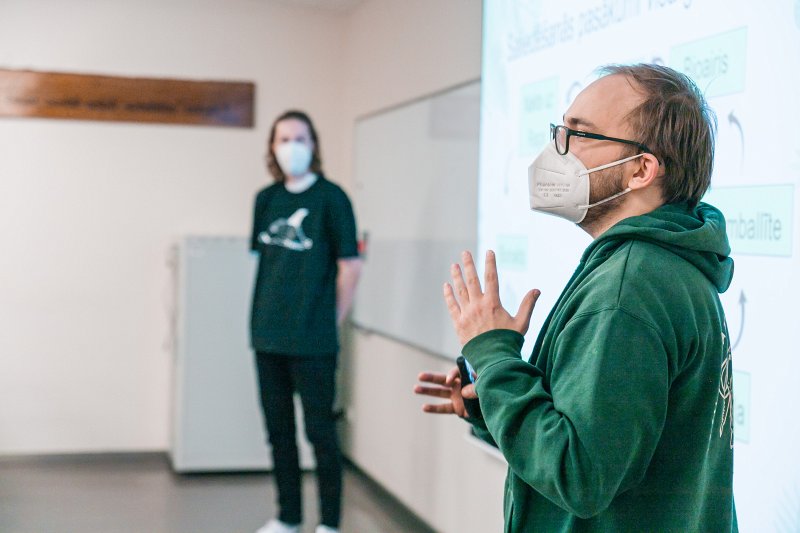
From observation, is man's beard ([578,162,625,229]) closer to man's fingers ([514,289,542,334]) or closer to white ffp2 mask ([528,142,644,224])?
white ffp2 mask ([528,142,644,224])

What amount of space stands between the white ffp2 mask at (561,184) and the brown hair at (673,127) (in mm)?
37

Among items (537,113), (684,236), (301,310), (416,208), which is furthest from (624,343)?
(416,208)

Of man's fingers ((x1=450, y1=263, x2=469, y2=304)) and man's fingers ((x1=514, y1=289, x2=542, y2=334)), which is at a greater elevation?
man's fingers ((x1=450, y1=263, x2=469, y2=304))

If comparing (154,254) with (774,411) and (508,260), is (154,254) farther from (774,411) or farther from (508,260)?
(774,411)

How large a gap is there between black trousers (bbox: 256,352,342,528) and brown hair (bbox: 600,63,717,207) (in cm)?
230

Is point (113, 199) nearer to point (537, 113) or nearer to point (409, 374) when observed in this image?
point (409, 374)

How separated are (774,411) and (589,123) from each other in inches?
29.3

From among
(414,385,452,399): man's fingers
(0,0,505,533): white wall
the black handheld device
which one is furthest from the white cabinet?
the black handheld device

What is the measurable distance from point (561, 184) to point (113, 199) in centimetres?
403

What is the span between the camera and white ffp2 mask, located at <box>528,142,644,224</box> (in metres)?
1.23

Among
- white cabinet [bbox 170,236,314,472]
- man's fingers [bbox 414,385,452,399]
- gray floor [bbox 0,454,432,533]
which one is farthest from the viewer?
white cabinet [bbox 170,236,314,472]

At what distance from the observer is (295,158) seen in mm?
3500

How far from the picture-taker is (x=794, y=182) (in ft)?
5.32

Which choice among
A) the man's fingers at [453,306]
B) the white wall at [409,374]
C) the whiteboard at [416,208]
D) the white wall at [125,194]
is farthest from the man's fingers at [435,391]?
the white wall at [125,194]
